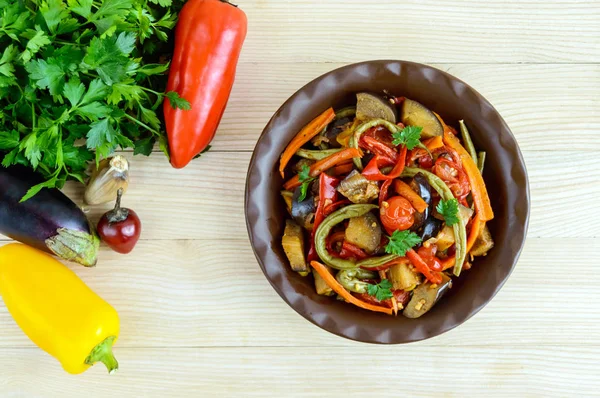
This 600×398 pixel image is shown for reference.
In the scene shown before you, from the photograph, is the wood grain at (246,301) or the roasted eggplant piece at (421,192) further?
the wood grain at (246,301)

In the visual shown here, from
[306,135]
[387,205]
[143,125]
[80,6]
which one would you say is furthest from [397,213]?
[80,6]

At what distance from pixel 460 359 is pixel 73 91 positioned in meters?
1.49

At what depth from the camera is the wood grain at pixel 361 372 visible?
2.03 metres

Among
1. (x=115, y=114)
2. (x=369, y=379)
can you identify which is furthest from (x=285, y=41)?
(x=369, y=379)

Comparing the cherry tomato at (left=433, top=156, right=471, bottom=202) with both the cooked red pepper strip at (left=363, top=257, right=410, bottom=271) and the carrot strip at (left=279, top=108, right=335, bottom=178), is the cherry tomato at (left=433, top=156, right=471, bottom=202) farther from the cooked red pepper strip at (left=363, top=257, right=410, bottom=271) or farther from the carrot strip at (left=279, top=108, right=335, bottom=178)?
the carrot strip at (left=279, top=108, right=335, bottom=178)

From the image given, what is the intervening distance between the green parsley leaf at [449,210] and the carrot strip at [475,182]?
0.38 ft

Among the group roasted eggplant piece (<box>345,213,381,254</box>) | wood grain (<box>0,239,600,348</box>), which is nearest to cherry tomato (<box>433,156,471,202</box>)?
roasted eggplant piece (<box>345,213,381,254</box>)

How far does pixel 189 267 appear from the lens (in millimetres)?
2020

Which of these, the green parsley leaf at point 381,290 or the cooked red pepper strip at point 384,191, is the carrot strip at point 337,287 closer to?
the green parsley leaf at point 381,290

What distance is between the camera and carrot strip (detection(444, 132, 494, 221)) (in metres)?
1.70

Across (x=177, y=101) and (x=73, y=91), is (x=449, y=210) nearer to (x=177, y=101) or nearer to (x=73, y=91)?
(x=177, y=101)

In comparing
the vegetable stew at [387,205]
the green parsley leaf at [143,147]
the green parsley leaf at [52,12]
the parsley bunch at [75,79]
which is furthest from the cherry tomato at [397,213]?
the green parsley leaf at [52,12]

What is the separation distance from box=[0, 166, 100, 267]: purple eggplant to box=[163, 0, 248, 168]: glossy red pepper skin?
39cm

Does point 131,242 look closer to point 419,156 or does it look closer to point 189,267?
point 189,267
